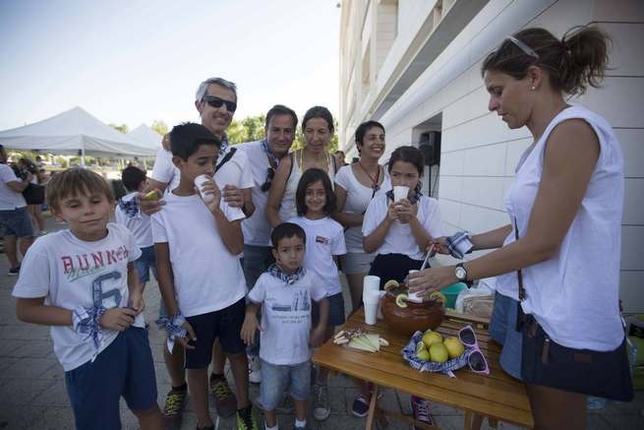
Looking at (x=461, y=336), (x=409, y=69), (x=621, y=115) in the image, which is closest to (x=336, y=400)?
(x=461, y=336)

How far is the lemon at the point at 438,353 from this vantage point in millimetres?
1436

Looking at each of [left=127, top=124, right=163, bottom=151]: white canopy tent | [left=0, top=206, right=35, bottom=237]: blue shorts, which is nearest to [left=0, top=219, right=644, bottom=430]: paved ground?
[left=0, top=206, right=35, bottom=237]: blue shorts

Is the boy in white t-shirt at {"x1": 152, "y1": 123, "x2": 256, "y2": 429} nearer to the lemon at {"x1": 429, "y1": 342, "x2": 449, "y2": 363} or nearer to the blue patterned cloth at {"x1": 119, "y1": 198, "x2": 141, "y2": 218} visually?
the blue patterned cloth at {"x1": 119, "y1": 198, "x2": 141, "y2": 218}

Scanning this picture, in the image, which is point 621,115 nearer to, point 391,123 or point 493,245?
point 493,245

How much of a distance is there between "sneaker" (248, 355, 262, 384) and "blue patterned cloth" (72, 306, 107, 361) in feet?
4.93

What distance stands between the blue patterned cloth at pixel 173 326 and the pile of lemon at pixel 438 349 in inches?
53.8

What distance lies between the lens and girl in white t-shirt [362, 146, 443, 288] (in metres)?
2.36

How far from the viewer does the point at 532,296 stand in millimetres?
1215

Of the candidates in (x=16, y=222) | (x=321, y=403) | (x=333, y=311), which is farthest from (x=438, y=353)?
(x=16, y=222)

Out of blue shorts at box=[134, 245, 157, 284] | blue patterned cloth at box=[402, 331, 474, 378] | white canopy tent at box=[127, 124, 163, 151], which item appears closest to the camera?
blue patterned cloth at box=[402, 331, 474, 378]

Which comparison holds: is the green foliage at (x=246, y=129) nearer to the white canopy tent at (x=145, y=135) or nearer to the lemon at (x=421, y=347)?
the white canopy tent at (x=145, y=135)

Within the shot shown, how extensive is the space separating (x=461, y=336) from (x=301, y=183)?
58.8 inches

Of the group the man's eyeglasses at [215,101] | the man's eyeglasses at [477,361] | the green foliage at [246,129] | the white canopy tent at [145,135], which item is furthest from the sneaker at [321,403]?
the green foliage at [246,129]

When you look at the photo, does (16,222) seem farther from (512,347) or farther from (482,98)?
(482,98)
